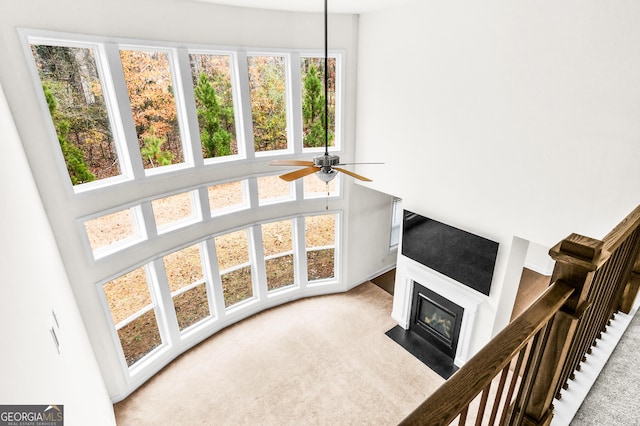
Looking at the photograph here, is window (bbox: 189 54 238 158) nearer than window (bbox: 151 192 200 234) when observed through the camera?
Yes

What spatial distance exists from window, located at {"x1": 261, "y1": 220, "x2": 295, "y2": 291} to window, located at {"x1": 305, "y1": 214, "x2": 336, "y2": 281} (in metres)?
0.42

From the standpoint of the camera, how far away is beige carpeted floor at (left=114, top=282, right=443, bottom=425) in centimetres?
498

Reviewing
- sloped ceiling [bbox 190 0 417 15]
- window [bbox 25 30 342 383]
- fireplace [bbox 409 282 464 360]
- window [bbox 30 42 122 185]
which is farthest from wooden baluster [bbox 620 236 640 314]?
window [bbox 30 42 122 185]

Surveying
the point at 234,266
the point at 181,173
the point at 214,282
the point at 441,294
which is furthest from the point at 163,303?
the point at 441,294

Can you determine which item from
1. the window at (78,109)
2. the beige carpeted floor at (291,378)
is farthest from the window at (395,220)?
the window at (78,109)

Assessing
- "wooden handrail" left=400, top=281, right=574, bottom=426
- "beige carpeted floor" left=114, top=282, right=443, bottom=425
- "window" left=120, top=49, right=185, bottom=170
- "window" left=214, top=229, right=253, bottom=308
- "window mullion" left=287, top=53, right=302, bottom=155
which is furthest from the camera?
"window" left=214, top=229, right=253, bottom=308

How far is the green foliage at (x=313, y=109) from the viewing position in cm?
604

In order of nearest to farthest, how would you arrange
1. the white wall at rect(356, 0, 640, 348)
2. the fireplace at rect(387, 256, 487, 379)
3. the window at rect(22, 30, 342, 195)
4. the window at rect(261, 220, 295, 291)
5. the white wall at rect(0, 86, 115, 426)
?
the white wall at rect(0, 86, 115, 426)
the white wall at rect(356, 0, 640, 348)
the window at rect(22, 30, 342, 195)
the fireplace at rect(387, 256, 487, 379)
the window at rect(261, 220, 295, 291)

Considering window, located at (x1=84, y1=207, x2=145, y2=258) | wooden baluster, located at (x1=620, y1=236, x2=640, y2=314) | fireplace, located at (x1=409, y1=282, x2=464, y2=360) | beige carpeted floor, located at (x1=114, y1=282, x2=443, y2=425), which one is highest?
wooden baluster, located at (x1=620, y1=236, x2=640, y2=314)

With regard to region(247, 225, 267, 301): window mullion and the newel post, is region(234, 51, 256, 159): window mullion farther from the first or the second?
the newel post

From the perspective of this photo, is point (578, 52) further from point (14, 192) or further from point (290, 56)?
point (14, 192)

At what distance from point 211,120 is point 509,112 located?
448 centimetres

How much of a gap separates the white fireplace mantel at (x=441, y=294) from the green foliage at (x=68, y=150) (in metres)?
5.44

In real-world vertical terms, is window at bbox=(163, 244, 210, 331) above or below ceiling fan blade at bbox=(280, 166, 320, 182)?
below
